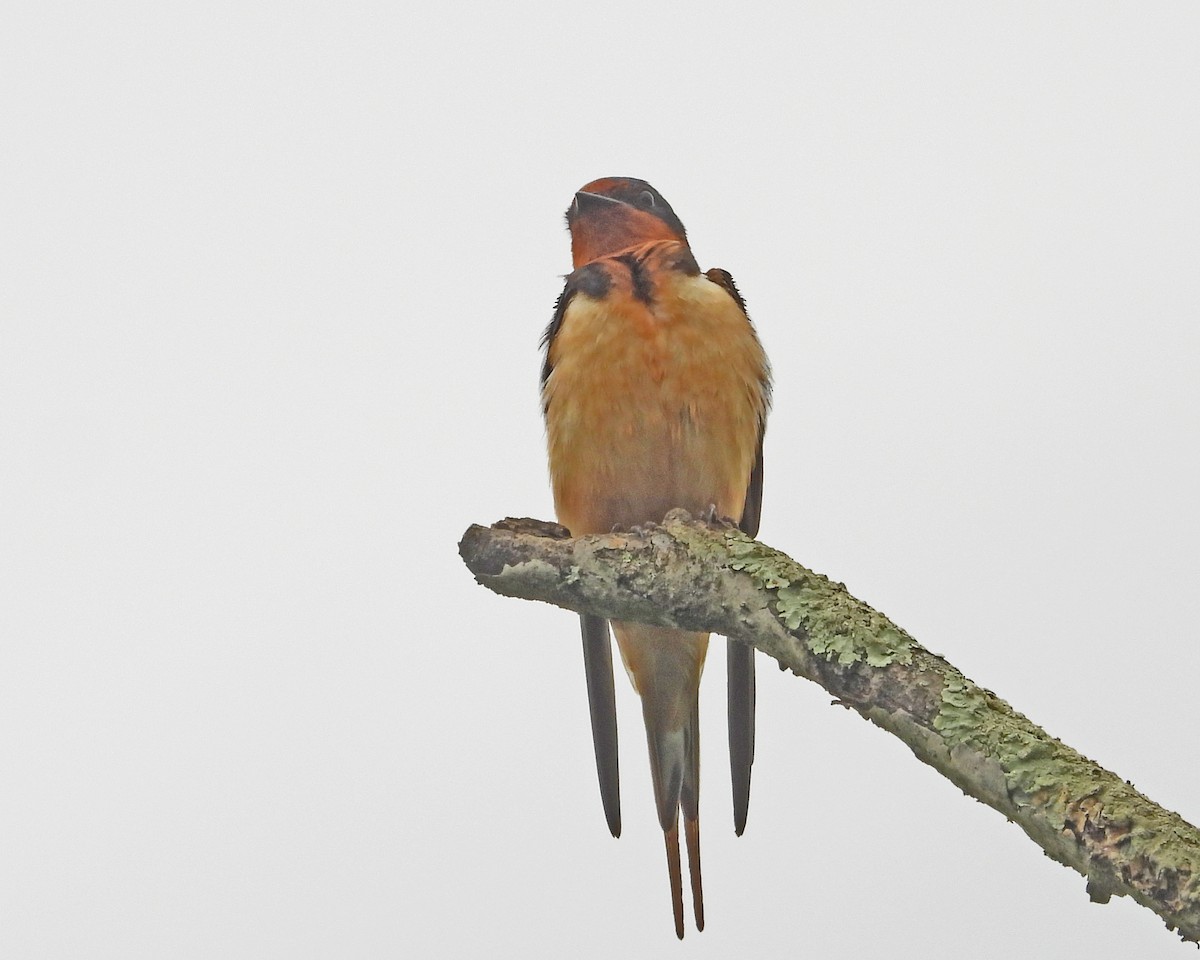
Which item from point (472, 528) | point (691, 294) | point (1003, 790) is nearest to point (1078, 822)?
point (1003, 790)

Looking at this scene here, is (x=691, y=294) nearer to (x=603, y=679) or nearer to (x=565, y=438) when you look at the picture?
(x=565, y=438)

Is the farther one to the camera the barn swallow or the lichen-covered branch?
the barn swallow

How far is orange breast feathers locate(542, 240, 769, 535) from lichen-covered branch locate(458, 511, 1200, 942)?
0.45 metres

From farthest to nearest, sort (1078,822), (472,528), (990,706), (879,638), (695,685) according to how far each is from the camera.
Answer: (695,685) → (472,528) → (879,638) → (990,706) → (1078,822)

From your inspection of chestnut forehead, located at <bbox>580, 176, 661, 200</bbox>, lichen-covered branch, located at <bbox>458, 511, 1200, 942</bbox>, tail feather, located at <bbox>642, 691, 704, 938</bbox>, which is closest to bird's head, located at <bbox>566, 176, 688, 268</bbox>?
chestnut forehead, located at <bbox>580, 176, 661, 200</bbox>

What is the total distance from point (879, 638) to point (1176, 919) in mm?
720

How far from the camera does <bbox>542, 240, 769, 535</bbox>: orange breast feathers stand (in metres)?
3.49

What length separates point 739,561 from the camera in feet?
9.01

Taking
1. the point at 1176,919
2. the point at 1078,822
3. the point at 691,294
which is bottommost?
the point at 1176,919

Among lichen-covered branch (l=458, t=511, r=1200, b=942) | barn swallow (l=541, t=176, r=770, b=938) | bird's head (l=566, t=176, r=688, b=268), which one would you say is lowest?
lichen-covered branch (l=458, t=511, r=1200, b=942)

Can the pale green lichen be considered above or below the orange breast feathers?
below

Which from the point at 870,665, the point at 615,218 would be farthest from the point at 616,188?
the point at 870,665

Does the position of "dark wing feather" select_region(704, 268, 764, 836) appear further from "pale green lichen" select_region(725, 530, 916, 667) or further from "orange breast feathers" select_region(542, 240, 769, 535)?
"pale green lichen" select_region(725, 530, 916, 667)

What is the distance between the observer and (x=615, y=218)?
3.87m
